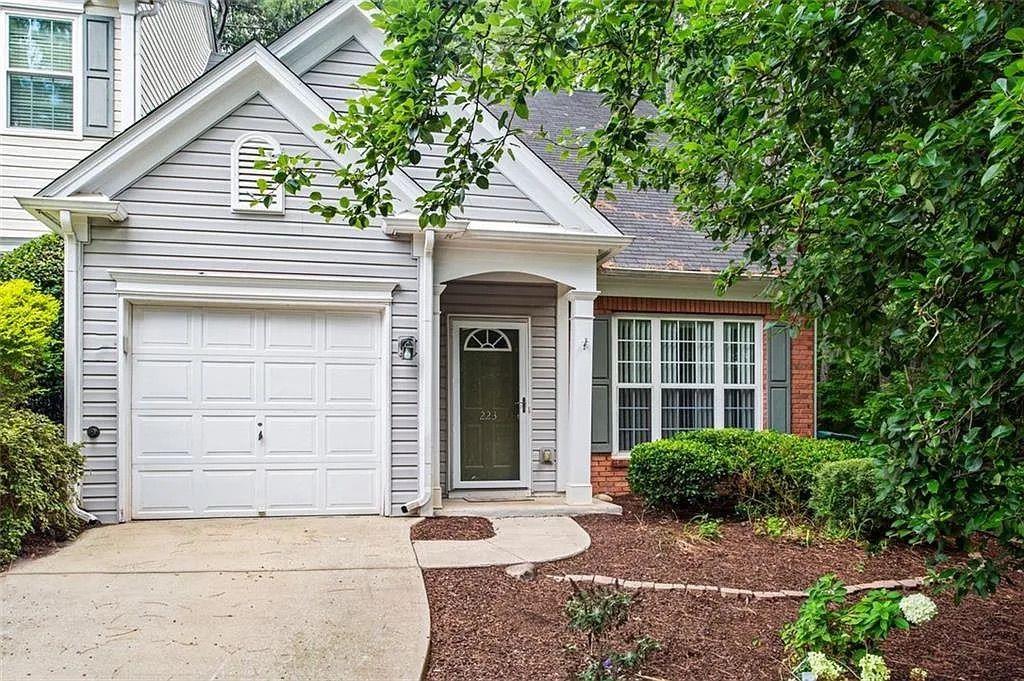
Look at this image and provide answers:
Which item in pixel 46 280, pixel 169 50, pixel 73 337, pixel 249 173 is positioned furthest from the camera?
pixel 169 50

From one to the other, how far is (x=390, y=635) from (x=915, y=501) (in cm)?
294

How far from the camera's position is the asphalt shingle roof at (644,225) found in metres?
9.84

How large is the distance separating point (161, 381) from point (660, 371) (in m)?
6.23

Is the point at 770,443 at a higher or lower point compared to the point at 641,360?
lower

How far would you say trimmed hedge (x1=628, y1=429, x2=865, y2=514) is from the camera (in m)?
7.74

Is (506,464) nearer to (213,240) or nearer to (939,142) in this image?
(213,240)

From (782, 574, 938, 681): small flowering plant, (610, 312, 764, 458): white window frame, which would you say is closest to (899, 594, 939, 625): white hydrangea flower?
(782, 574, 938, 681): small flowering plant

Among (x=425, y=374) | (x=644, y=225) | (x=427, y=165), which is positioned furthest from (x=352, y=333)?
(x=644, y=225)

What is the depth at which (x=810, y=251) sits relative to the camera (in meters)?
4.36

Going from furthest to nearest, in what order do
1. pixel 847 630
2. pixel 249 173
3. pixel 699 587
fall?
pixel 249 173
pixel 699 587
pixel 847 630

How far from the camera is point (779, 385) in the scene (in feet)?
33.7

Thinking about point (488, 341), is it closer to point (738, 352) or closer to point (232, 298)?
point (232, 298)

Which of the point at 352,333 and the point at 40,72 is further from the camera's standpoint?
the point at 40,72

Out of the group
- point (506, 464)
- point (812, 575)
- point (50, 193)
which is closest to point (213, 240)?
point (50, 193)
